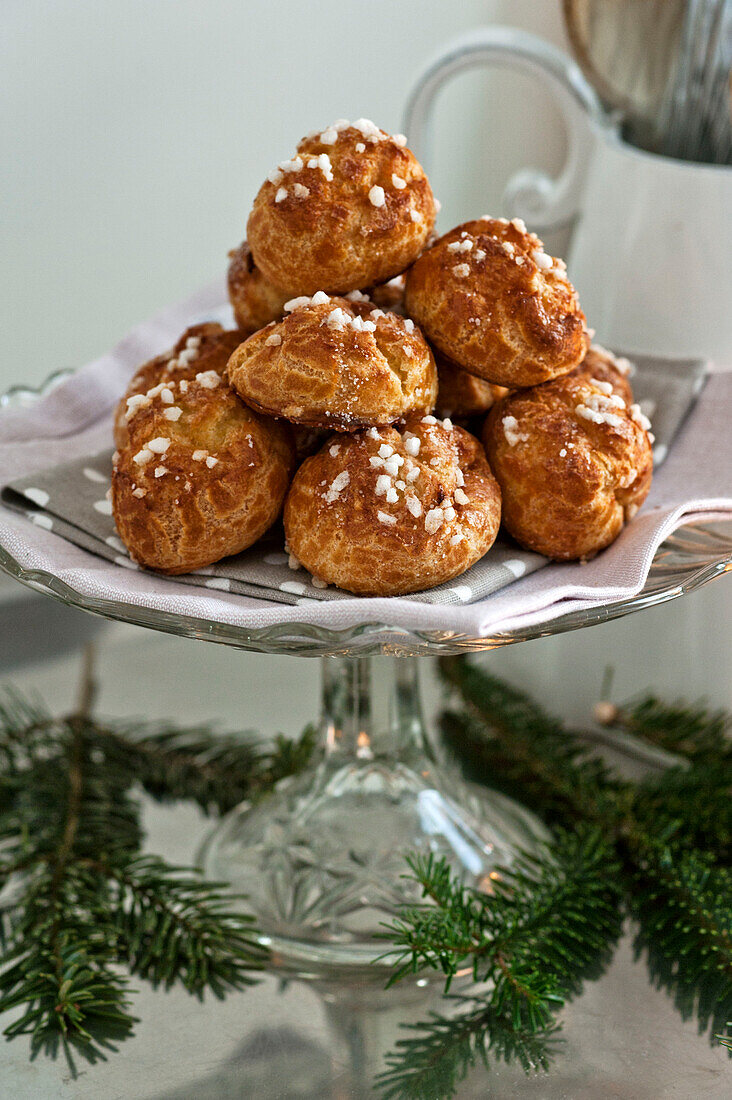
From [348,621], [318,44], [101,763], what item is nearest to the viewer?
[348,621]

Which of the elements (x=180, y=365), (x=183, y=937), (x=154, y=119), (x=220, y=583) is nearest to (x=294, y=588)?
(x=220, y=583)

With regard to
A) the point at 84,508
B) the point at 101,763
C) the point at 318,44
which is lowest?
the point at 101,763

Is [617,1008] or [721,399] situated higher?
[721,399]

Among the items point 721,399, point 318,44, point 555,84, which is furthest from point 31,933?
point 318,44

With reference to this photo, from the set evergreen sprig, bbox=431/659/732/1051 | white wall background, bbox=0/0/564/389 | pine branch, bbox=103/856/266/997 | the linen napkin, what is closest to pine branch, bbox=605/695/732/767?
evergreen sprig, bbox=431/659/732/1051

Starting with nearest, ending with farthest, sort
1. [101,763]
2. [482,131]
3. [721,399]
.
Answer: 1. [721,399]
2. [101,763]
3. [482,131]

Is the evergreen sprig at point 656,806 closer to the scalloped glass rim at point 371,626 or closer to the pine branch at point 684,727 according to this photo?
the pine branch at point 684,727

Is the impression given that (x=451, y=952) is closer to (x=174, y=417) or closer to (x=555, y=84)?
(x=174, y=417)
